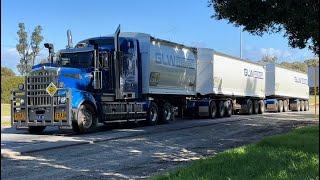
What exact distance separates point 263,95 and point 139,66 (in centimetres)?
2023

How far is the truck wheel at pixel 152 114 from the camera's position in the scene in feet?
81.4

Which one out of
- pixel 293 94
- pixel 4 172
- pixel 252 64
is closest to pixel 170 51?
pixel 252 64

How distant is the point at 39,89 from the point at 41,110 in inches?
30.0

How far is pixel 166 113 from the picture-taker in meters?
26.6

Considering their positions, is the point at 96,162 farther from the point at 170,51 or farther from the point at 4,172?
the point at 170,51

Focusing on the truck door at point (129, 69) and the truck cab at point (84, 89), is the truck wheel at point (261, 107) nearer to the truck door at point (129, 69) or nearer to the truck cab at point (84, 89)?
the truck cab at point (84, 89)

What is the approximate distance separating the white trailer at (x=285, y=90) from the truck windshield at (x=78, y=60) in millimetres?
25215

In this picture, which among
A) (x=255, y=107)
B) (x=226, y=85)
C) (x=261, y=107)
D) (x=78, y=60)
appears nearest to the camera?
(x=78, y=60)

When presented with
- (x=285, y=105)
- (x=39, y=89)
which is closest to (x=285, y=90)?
(x=285, y=105)

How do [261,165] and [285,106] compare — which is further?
[285,106]

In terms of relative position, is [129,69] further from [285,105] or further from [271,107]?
[285,105]

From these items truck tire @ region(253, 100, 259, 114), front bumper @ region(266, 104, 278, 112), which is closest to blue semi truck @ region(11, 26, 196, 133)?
truck tire @ region(253, 100, 259, 114)

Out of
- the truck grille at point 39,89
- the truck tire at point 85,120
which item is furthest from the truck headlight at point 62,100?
the truck tire at point 85,120

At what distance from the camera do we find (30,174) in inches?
406
